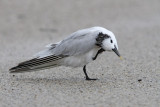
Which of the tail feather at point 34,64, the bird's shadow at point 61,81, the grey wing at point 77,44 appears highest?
the grey wing at point 77,44

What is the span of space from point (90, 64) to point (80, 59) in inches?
48.2

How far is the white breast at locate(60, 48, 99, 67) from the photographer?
204 inches

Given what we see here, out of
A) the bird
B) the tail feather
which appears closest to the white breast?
the bird

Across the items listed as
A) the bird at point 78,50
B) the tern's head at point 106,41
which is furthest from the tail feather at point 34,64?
the tern's head at point 106,41

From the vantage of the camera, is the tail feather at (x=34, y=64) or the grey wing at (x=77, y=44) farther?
the tail feather at (x=34, y=64)

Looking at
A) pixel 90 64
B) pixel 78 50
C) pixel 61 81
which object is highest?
pixel 78 50

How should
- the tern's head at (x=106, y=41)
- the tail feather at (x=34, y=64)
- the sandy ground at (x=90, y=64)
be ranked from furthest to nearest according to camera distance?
the tail feather at (x=34, y=64), the tern's head at (x=106, y=41), the sandy ground at (x=90, y=64)

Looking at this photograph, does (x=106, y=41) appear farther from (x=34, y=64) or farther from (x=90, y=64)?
(x=90, y=64)

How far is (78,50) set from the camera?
17.1ft

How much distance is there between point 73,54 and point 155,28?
4993mm

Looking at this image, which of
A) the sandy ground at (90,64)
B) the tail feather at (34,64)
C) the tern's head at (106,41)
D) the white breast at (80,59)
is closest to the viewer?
the sandy ground at (90,64)

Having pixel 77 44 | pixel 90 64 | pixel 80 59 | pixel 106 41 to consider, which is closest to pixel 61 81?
pixel 80 59

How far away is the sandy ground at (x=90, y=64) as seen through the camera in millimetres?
4562

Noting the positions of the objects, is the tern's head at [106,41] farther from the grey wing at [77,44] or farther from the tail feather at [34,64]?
the tail feather at [34,64]
